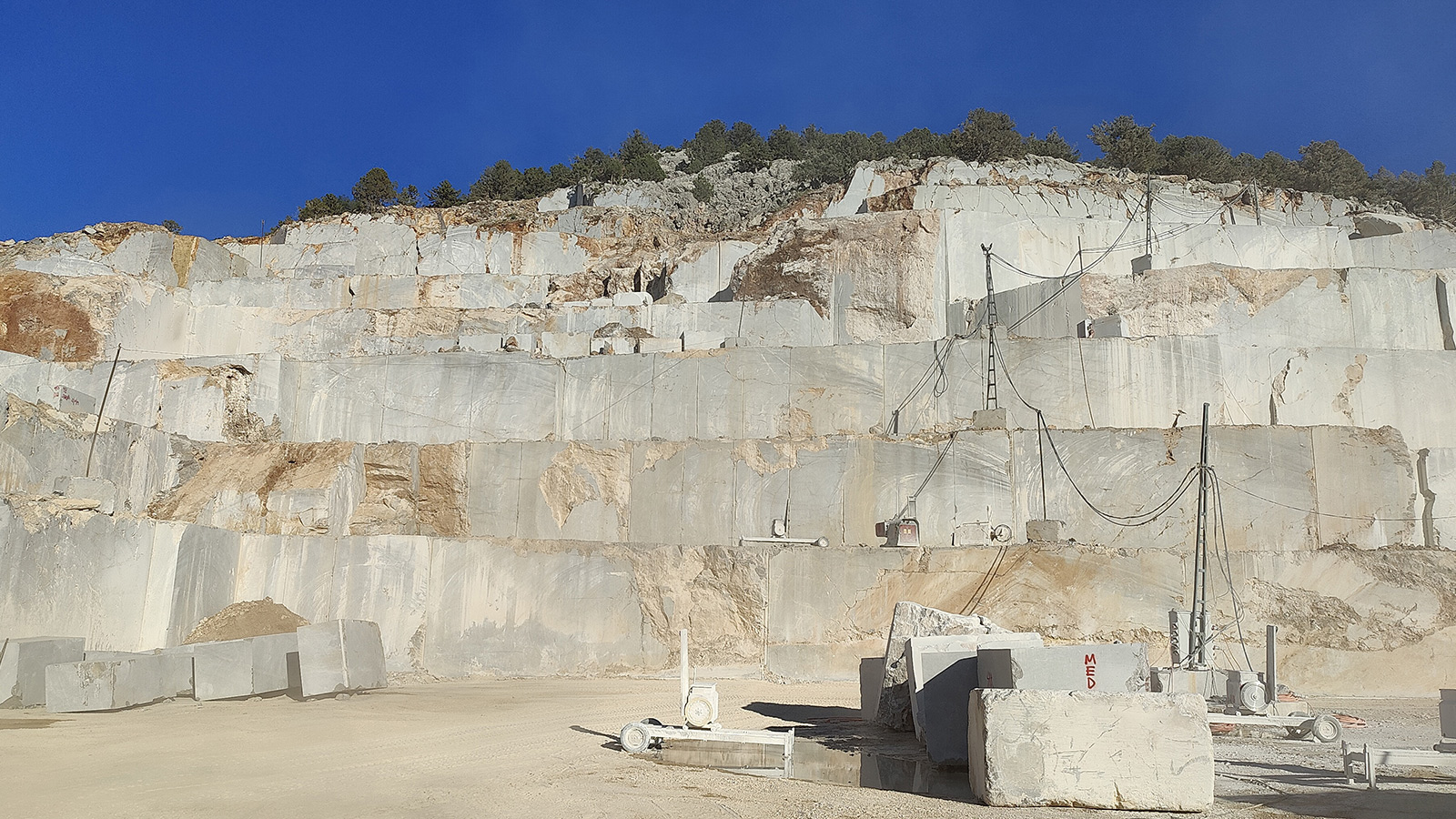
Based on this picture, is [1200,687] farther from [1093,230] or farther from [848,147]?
[848,147]

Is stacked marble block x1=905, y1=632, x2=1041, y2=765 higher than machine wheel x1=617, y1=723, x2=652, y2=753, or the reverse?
stacked marble block x1=905, y1=632, x2=1041, y2=765

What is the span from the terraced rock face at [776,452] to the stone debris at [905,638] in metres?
3.80

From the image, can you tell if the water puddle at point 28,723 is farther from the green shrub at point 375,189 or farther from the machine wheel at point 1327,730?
the green shrub at point 375,189

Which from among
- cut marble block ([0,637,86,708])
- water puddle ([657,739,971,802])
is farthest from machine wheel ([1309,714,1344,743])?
cut marble block ([0,637,86,708])

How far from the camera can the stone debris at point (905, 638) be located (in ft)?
40.9

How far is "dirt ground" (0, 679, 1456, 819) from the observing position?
7039mm

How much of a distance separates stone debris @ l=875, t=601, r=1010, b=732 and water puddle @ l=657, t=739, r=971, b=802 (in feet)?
6.39

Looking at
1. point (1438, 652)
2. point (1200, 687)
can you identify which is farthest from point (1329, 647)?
point (1200, 687)

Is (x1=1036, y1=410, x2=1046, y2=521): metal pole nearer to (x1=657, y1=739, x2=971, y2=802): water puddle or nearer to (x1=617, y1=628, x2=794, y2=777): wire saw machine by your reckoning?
(x1=657, y1=739, x2=971, y2=802): water puddle

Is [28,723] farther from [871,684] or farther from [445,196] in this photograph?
[445,196]

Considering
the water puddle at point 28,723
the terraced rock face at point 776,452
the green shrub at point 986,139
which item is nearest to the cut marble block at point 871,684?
the terraced rock face at point 776,452

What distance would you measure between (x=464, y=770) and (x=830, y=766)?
10.7 ft

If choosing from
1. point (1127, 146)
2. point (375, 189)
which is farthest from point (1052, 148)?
point (375, 189)

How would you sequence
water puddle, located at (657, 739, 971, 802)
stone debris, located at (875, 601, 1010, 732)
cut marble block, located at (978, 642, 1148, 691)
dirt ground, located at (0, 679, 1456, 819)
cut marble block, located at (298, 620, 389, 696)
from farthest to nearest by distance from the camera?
1. cut marble block, located at (298, 620, 389, 696)
2. stone debris, located at (875, 601, 1010, 732)
3. water puddle, located at (657, 739, 971, 802)
4. cut marble block, located at (978, 642, 1148, 691)
5. dirt ground, located at (0, 679, 1456, 819)
